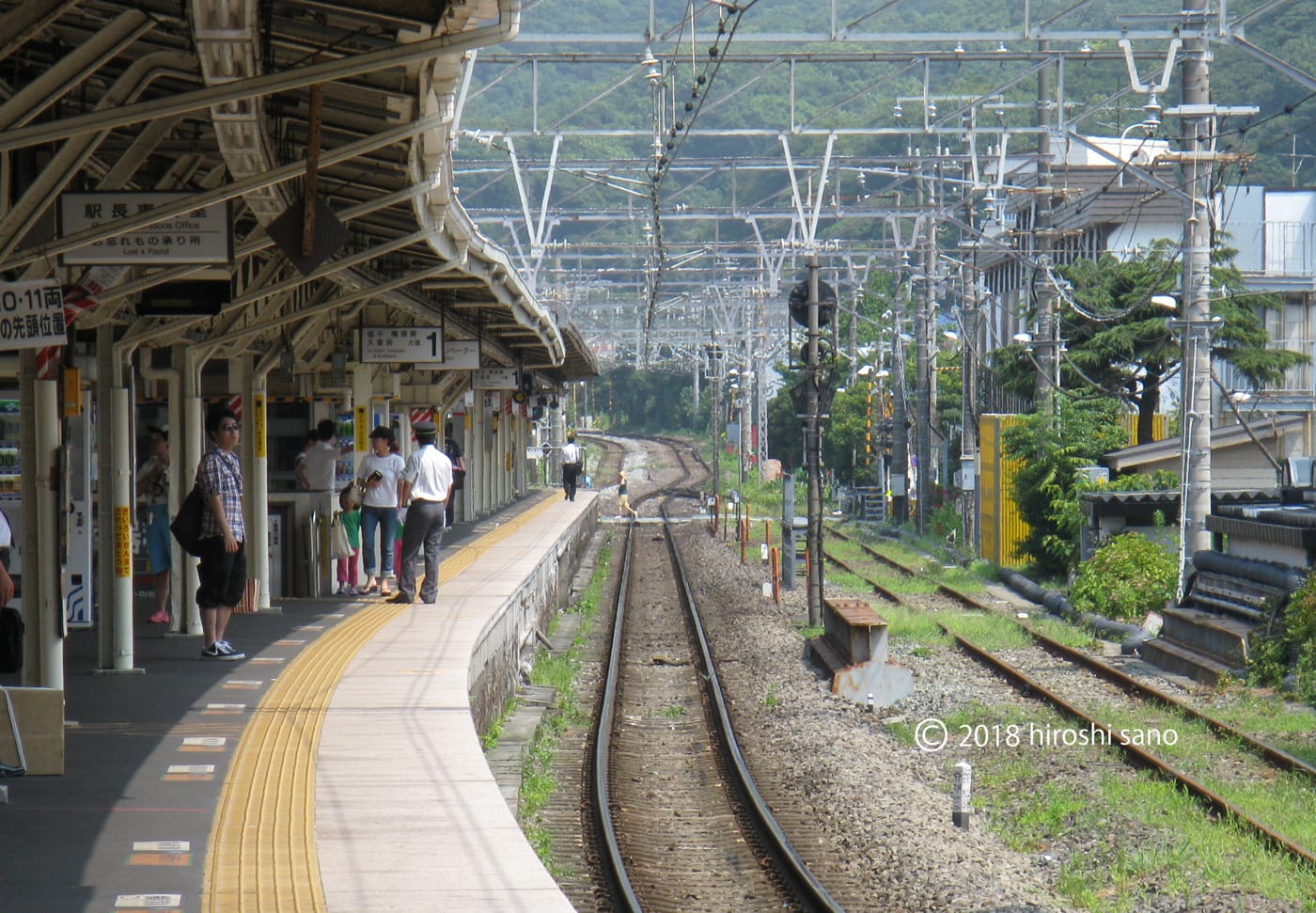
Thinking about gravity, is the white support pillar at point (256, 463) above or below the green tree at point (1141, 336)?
below

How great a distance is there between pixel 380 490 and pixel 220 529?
137 inches

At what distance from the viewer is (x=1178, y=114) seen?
15.0 metres

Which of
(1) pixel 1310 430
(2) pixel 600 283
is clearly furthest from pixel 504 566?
(2) pixel 600 283

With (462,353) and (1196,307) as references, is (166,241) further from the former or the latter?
(1196,307)

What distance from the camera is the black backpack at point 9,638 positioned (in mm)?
6527

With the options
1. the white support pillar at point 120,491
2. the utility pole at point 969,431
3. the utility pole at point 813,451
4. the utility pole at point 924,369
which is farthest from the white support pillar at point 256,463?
the utility pole at point 924,369

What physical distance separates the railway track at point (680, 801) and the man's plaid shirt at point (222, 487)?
2703 millimetres

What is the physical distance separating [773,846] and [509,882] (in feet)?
10.3

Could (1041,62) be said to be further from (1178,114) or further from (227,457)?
(227,457)

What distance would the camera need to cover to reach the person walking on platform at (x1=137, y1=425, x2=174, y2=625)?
1112 centimetres

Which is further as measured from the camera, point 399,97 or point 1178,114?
point 1178,114

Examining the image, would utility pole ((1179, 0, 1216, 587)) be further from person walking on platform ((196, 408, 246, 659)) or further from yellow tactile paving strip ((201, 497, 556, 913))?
person walking on platform ((196, 408, 246, 659))

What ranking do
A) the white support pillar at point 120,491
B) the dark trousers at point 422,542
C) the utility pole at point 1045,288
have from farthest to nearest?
the utility pole at point 1045,288
the dark trousers at point 422,542
the white support pillar at point 120,491

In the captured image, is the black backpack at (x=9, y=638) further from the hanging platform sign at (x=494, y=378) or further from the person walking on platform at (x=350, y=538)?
the hanging platform sign at (x=494, y=378)
